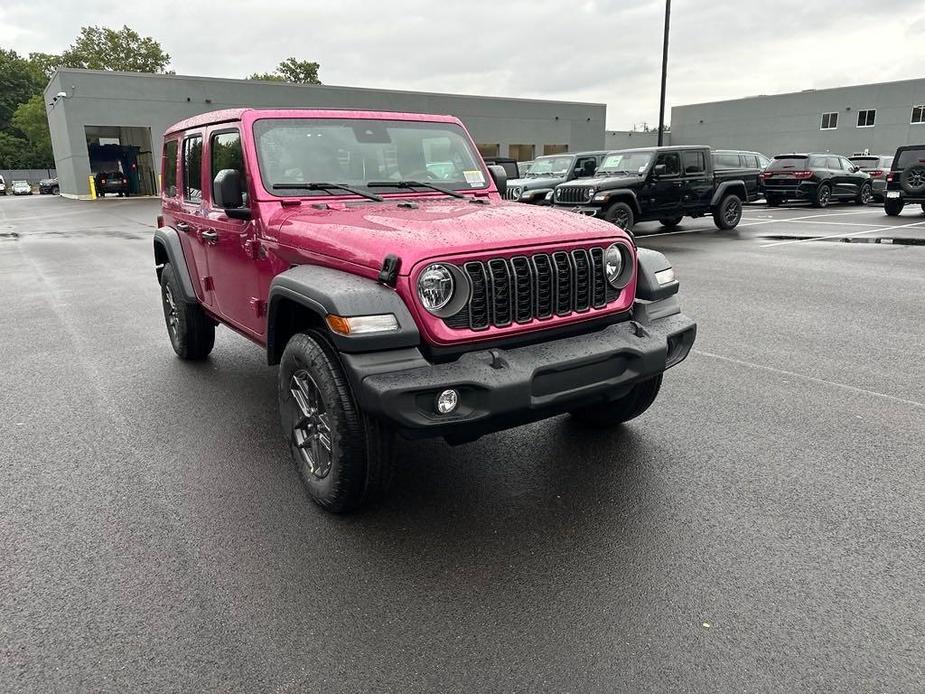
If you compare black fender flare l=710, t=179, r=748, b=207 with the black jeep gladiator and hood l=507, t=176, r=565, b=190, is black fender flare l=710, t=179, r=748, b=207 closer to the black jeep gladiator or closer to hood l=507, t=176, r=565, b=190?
the black jeep gladiator

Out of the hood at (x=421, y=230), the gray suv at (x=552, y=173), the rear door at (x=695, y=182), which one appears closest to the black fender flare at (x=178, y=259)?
the hood at (x=421, y=230)

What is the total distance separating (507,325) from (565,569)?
43.0 inches

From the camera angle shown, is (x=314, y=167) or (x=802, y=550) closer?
(x=802, y=550)

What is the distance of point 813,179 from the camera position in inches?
854

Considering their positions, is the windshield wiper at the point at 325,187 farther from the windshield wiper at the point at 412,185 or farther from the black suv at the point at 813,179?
the black suv at the point at 813,179

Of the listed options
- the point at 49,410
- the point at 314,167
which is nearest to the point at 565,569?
the point at 314,167

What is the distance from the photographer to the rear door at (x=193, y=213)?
486 centimetres

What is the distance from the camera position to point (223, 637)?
2.48 m

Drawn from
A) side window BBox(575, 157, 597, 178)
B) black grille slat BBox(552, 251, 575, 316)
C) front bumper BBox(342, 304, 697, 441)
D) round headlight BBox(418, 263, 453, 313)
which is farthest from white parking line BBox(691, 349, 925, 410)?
side window BBox(575, 157, 597, 178)

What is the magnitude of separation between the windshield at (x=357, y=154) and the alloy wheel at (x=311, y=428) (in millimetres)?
1245

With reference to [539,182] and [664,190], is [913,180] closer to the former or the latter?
[664,190]

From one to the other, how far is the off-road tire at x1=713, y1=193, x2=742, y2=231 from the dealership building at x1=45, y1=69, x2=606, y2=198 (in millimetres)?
28416

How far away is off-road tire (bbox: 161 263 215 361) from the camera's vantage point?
561 cm

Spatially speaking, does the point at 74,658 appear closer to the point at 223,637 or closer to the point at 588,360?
the point at 223,637
